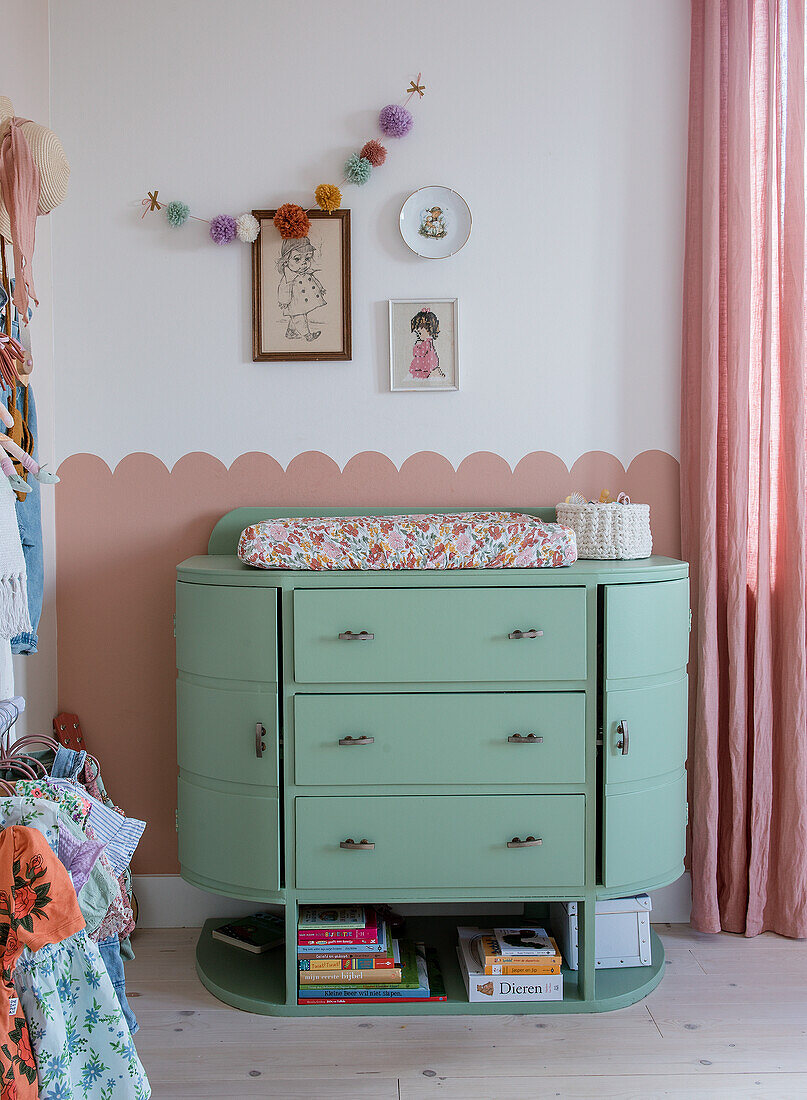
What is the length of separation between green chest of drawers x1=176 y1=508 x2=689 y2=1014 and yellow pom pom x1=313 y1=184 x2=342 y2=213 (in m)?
1.13

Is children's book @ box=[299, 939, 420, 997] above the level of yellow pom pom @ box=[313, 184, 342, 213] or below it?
below

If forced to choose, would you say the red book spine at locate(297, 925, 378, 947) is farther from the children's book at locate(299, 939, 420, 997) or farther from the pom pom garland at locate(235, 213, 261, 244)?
the pom pom garland at locate(235, 213, 261, 244)

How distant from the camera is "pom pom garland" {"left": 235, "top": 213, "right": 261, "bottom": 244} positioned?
2.50m

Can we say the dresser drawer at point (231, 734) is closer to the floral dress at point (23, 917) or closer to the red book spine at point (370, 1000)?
the red book spine at point (370, 1000)

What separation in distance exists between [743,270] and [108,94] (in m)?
1.91

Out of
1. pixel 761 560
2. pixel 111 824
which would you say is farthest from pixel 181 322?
pixel 761 560

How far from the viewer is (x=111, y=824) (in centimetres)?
142

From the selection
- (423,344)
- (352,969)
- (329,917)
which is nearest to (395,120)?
(423,344)

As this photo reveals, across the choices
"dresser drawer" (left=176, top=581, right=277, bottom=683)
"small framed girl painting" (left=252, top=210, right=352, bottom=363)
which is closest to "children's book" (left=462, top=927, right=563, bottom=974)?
"dresser drawer" (left=176, top=581, right=277, bottom=683)

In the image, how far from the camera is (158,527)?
2605mm

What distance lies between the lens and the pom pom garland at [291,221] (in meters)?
2.49

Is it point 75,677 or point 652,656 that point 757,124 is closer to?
point 652,656

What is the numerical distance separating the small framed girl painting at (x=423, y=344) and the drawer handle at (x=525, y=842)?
129 centimetres

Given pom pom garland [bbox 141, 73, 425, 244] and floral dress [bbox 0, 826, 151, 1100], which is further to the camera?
pom pom garland [bbox 141, 73, 425, 244]
